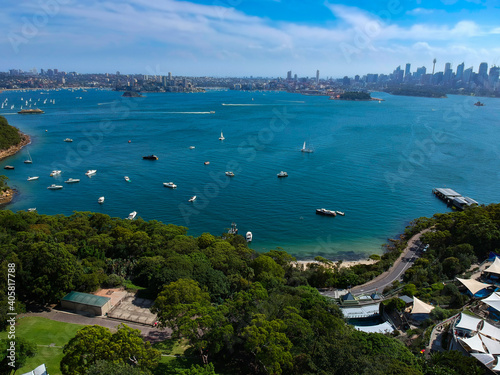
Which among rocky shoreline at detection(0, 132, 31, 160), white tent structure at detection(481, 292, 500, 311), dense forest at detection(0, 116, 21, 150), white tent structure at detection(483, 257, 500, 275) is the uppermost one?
dense forest at detection(0, 116, 21, 150)

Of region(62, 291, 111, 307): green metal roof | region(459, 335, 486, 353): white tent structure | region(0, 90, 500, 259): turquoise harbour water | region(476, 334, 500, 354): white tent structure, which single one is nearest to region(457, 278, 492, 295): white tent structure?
region(476, 334, 500, 354): white tent structure

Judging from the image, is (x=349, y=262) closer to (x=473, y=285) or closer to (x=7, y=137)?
(x=473, y=285)

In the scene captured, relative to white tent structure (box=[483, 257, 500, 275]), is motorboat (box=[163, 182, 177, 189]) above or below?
below

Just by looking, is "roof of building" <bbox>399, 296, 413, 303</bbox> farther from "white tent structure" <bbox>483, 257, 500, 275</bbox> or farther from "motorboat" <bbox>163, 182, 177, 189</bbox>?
"motorboat" <bbox>163, 182, 177, 189</bbox>

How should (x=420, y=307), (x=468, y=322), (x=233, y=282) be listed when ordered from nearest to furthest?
→ (x=468, y=322)
(x=420, y=307)
(x=233, y=282)

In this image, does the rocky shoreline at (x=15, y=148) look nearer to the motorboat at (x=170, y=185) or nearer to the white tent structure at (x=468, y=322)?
the motorboat at (x=170, y=185)

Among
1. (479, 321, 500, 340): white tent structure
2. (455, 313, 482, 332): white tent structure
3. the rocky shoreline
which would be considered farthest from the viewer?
the rocky shoreline

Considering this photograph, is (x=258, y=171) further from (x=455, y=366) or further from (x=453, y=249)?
(x=455, y=366)

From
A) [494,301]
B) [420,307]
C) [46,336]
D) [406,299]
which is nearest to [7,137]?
[46,336]
